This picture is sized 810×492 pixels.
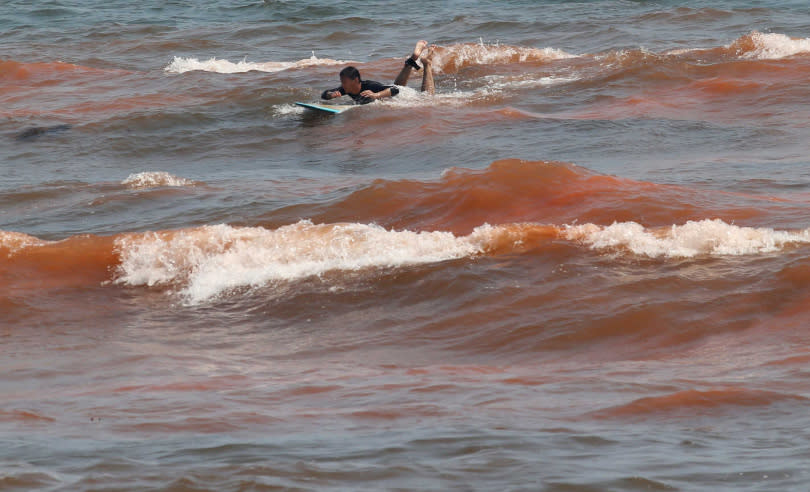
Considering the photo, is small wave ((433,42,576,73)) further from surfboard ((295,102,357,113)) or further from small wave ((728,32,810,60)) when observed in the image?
surfboard ((295,102,357,113))

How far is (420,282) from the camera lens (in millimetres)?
7715

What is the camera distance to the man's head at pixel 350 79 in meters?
14.9

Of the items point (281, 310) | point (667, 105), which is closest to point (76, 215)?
point (281, 310)

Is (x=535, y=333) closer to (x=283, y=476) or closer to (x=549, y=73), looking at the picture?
(x=283, y=476)

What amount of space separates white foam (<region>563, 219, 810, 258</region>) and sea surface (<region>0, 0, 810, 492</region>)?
3 cm

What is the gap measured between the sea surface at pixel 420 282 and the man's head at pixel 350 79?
340mm

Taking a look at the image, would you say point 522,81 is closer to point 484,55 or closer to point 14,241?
point 484,55

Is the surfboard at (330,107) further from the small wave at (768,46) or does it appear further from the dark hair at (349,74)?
the small wave at (768,46)

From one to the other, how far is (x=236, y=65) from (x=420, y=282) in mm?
13807

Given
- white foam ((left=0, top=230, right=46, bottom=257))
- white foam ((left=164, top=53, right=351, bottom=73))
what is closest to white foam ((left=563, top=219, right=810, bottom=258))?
white foam ((left=0, top=230, right=46, bottom=257))

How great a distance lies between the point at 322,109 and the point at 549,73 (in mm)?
4460

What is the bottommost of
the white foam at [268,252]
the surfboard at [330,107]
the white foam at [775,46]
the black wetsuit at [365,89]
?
the white foam at [268,252]

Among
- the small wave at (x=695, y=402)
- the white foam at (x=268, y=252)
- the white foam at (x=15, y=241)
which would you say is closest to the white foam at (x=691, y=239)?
the white foam at (x=268, y=252)

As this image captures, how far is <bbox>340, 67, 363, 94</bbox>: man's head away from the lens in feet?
48.9
